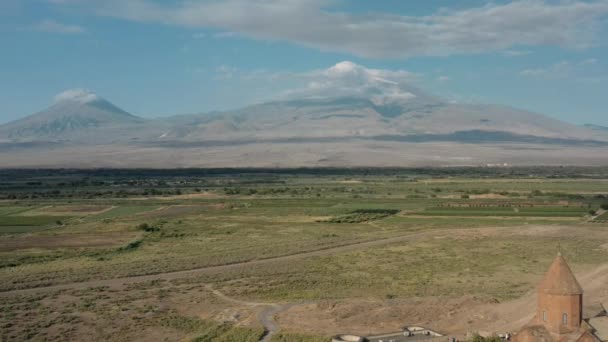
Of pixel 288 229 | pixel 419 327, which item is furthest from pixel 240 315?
pixel 288 229

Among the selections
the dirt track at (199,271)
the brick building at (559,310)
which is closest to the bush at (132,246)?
the dirt track at (199,271)

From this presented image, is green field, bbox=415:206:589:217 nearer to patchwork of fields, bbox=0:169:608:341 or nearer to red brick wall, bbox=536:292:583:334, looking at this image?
patchwork of fields, bbox=0:169:608:341

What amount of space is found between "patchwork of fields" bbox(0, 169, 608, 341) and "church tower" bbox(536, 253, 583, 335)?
747cm

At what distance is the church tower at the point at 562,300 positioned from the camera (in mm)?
26062

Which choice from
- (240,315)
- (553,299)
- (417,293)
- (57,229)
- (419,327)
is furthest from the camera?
(57,229)

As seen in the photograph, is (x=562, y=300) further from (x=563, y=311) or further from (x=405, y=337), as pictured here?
(x=405, y=337)

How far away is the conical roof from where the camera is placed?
26031 mm

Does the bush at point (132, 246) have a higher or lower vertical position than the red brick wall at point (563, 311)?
lower

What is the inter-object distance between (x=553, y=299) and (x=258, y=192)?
308 feet

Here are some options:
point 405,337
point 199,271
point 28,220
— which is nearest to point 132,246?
point 199,271

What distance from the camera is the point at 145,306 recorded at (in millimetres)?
38812

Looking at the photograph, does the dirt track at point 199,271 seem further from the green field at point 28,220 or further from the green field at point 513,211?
the green field at point 28,220

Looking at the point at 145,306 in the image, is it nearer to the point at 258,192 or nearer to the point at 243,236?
the point at 243,236

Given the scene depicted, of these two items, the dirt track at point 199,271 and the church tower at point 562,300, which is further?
the dirt track at point 199,271
